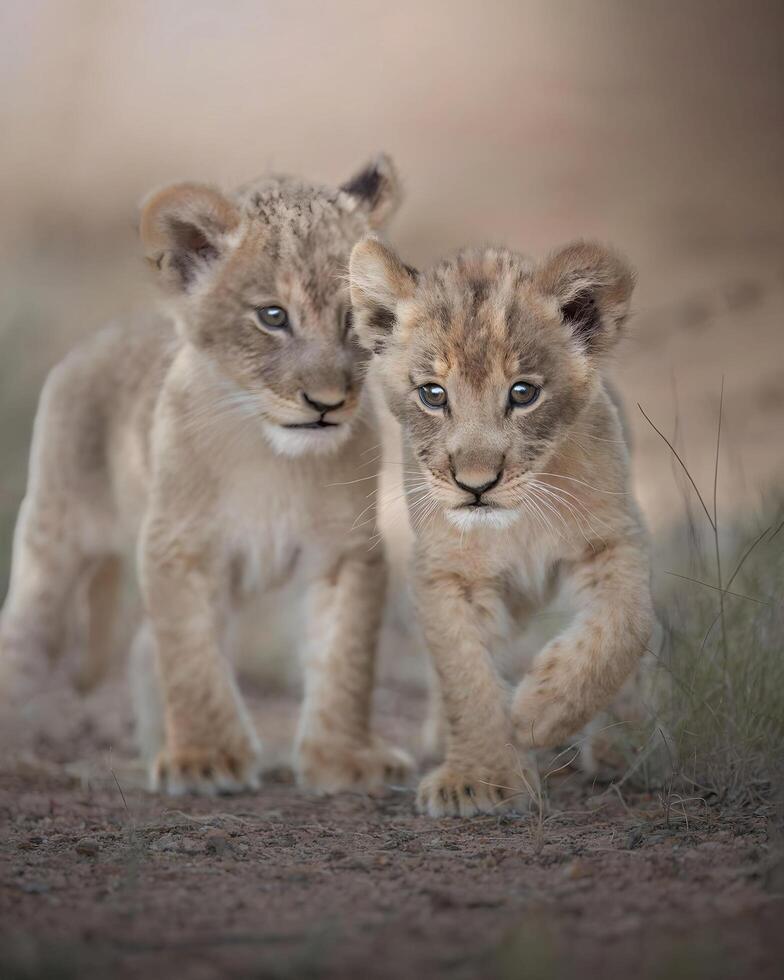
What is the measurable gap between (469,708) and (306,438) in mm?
960

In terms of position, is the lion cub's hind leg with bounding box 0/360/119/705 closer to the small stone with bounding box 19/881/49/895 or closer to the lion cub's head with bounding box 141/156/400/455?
the lion cub's head with bounding box 141/156/400/455

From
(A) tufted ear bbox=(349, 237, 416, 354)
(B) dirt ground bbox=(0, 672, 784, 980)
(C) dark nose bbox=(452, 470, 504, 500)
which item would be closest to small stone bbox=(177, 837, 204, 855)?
(B) dirt ground bbox=(0, 672, 784, 980)

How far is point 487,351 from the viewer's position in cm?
366

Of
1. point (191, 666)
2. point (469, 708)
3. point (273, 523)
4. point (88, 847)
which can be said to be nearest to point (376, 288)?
point (273, 523)

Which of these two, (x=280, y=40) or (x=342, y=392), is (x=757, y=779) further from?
(x=280, y=40)

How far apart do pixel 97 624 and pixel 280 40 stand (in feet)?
33.1

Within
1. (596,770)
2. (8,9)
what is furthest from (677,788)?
(8,9)

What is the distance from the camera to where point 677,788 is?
146 inches

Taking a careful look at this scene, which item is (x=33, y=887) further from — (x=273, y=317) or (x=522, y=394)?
(x=273, y=317)

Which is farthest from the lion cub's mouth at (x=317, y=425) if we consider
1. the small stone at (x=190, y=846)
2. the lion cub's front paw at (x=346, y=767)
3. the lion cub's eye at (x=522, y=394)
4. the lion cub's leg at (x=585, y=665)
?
the small stone at (x=190, y=846)

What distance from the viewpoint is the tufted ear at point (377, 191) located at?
180 inches

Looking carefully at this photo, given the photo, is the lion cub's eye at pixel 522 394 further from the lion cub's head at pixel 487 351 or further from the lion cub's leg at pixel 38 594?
the lion cub's leg at pixel 38 594

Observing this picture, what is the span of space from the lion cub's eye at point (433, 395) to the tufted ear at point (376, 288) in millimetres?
289

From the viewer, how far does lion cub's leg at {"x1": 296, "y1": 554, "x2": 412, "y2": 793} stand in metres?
4.38
